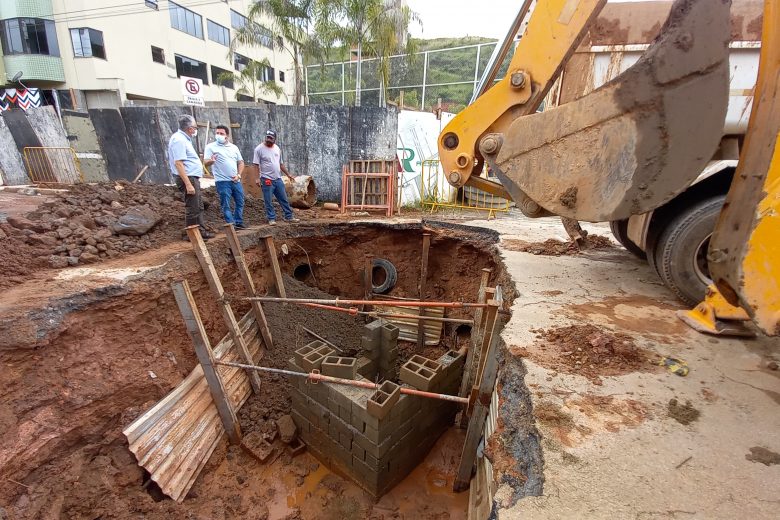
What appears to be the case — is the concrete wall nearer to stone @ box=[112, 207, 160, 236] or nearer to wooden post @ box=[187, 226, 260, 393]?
stone @ box=[112, 207, 160, 236]

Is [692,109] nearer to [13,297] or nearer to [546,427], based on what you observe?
[546,427]

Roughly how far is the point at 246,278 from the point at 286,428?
2245 mm

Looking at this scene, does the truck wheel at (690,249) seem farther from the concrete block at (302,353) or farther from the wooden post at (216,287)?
the wooden post at (216,287)

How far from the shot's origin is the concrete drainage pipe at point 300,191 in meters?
8.38

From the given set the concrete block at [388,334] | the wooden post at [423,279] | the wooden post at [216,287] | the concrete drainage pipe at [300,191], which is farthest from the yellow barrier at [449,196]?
the wooden post at [216,287]

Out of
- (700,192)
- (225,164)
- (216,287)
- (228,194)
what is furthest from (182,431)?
(700,192)

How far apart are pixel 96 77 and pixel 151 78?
8.16 feet

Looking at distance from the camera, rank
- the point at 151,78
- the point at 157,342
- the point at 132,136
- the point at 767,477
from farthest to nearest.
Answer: the point at 151,78 → the point at 132,136 → the point at 157,342 → the point at 767,477

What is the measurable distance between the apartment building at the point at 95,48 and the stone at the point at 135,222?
1289 centimetres

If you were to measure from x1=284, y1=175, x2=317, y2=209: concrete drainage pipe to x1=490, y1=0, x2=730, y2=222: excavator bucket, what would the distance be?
20.4 ft

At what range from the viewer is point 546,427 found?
196 centimetres

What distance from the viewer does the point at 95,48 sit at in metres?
17.7

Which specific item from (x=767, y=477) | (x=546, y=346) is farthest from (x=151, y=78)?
(x=767, y=477)

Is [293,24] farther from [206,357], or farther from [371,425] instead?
[371,425]
